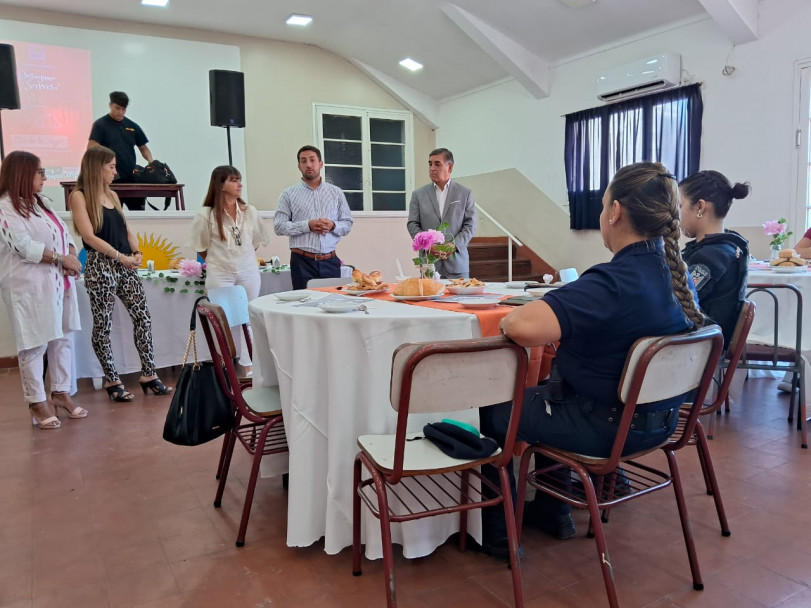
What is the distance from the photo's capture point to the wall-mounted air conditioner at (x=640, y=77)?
602 centimetres

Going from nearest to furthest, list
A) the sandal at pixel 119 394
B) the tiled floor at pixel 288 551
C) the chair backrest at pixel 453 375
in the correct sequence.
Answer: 1. the chair backrest at pixel 453 375
2. the tiled floor at pixel 288 551
3. the sandal at pixel 119 394

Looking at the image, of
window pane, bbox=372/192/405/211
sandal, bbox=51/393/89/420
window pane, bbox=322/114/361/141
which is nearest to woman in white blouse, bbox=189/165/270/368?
sandal, bbox=51/393/89/420

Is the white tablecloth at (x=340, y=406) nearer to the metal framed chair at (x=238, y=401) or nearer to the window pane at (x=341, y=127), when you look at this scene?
the metal framed chair at (x=238, y=401)

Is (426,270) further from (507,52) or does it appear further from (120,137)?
(507,52)

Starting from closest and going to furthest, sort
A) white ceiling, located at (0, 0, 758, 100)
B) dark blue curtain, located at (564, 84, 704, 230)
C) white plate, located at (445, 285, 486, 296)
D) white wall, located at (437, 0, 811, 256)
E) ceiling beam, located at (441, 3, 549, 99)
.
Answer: white plate, located at (445, 285, 486, 296)
white wall, located at (437, 0, 811, 256)
dark blue curtain, located at (564, 84, 704, 230)
white ceiling, located at (0, 0, 758, 100)
ceiling beam, located at (441, 3, 549, 99)

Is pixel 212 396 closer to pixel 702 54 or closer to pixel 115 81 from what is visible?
pixel 702 54

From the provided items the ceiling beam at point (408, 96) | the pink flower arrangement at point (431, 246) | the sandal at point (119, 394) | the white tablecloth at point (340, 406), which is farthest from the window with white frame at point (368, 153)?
the white tablecloth at point (340, 406)

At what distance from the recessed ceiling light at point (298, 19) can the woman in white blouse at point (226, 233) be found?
471 cm

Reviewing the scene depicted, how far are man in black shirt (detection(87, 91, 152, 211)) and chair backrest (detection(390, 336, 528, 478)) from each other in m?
4.74

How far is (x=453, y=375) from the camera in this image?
1.33m

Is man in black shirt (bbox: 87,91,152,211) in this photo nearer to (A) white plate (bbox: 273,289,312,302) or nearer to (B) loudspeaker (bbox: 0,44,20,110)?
(B) loudspeaker (bbox: 0,44,20,110)

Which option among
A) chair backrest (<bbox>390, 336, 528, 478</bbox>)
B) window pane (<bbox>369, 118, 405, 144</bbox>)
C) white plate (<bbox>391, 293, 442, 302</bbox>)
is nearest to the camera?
chair backrest (<bbox>390, 336, 528, 478</bbox>)

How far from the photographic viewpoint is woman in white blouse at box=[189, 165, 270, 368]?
374cm

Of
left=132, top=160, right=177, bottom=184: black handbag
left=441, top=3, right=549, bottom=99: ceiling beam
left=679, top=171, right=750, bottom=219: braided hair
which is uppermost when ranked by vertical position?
left=441, top=3, right=549, bottom=99: ceiling beam
